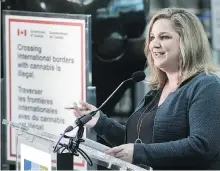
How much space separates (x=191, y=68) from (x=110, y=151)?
64 cm

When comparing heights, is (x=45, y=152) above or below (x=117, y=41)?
below

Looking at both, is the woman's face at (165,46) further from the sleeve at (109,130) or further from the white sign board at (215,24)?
the white sign board at (215,24)

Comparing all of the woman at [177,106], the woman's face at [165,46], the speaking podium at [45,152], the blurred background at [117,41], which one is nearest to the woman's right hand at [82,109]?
the woman at [177,106]

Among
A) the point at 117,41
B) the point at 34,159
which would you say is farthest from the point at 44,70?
the point at 34,159

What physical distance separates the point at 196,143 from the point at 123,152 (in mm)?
350

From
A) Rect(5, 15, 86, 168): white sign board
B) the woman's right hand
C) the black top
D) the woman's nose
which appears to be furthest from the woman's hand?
Rect(5, 15, 86, 168): white sign board

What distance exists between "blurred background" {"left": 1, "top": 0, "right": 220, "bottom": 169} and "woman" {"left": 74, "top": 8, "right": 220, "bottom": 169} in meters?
1.47

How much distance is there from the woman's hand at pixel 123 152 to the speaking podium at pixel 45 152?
5cm

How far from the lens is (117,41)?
598 centimetres

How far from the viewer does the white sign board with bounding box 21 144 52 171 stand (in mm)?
3916

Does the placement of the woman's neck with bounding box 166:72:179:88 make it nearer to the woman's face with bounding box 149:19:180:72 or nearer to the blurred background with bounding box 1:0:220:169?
the woman's face with bounding box 149:19:180:72

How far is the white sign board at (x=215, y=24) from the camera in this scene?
5691mm

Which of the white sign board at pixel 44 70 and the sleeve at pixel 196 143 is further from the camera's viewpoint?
the white sign board at pixel 44 70

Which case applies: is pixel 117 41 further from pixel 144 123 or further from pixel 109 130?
pixel 144 123
